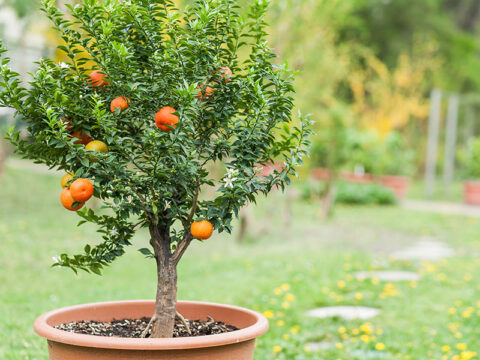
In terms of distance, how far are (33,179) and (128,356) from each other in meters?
11.5

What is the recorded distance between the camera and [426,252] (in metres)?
8.05

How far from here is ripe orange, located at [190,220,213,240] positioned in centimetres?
201

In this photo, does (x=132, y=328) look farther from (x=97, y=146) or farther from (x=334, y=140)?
(x=334, y=140)

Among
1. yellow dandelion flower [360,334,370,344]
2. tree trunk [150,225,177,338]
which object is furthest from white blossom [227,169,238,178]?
yellow dandelion flower [360,334,370,344]

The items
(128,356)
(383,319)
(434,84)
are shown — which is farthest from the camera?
(434,84)

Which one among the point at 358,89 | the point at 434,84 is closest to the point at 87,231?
the point at 358,89

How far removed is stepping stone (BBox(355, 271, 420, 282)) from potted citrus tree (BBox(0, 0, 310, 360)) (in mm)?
3993

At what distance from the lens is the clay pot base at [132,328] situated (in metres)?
2.20

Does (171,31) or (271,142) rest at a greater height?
(171,31)

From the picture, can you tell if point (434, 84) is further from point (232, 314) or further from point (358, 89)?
point (232, 314)

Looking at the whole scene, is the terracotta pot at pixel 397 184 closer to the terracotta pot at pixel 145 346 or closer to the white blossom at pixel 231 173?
the terracotta pot at pixel 145 346

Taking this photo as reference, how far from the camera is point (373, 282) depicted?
566 cm

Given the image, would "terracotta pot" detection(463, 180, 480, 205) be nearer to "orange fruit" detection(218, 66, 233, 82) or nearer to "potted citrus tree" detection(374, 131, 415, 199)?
"potted citrus tree" detection(374, 131, 415, 199)

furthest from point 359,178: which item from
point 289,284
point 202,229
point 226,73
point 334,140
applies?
point 202,229
